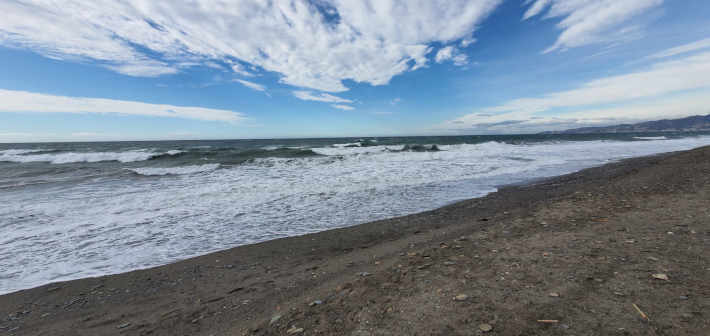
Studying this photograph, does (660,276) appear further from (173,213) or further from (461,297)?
(173,213)

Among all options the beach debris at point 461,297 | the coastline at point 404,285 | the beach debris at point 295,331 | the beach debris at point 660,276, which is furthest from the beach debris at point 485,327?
the beach debris at point 660,276

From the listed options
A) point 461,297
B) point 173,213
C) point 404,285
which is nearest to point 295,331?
point 404,285

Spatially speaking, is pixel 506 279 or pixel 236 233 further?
pixel 236 233

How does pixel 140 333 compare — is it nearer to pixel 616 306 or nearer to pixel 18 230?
pixel 616 306

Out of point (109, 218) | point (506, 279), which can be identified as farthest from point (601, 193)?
point (109, 218)

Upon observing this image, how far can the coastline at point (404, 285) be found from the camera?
7.80ft

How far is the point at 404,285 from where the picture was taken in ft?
10.1

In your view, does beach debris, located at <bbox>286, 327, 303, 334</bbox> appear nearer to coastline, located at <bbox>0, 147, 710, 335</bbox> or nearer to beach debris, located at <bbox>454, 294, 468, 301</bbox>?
coastline, located at <bbox>0, 147, 710, 335</bbox>

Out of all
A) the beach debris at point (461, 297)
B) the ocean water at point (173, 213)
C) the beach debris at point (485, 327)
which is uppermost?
the beach debris at point (485, 327)

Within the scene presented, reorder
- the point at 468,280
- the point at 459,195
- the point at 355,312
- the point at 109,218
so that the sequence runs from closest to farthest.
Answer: the point at 355,312
the point at 468,280
the point at 109,218
the point at 459,195

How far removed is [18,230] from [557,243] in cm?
1049

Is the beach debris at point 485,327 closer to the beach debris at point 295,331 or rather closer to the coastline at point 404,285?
the coastline at point 404,285

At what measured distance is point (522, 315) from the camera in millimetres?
2330

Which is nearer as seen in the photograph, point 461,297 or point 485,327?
point 485,327
